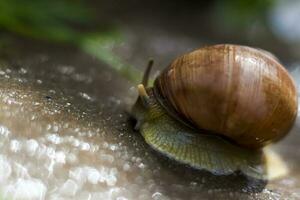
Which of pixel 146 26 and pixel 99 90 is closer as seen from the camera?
pixel 99 90

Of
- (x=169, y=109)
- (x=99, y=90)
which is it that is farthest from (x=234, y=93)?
(x=99, y=90)

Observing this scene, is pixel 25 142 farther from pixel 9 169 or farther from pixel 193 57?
pixel 193 57

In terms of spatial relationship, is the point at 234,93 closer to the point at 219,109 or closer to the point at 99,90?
the point at 219,109

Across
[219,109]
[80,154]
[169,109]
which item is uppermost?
[219,109]

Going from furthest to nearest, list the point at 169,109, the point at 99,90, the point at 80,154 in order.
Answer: the point at 99,90 < the point at 169,109 < the point at 80,154

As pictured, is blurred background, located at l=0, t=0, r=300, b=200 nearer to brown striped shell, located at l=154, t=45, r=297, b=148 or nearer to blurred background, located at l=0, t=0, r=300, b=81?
blurred background, located at l=0, t=0, r=300, b=81

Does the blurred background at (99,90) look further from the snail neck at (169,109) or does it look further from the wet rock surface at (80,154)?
the snail neck at (169,109)

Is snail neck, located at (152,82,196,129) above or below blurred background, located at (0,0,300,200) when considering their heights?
Answer: above

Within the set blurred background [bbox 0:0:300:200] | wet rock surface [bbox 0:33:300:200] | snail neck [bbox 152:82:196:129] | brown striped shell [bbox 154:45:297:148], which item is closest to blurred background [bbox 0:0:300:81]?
blurred background [bbox 0:0:300:200]
